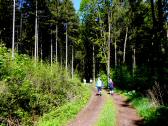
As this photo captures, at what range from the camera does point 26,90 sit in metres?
16.9

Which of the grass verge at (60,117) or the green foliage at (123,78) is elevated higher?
the green foliage at (123,78)

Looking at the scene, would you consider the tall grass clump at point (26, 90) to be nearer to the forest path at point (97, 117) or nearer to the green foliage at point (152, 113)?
the forest path at point (97, 117)

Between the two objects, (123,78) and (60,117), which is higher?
(123,78)

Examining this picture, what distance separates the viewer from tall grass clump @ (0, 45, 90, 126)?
1611cm

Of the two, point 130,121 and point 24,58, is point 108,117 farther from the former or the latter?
point 24,58

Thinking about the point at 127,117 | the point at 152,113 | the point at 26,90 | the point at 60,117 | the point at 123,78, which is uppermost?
the point at 123,78

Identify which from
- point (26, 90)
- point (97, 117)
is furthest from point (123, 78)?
point (26, 90)

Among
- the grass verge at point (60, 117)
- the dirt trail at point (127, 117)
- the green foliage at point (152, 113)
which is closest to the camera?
the green foliage at point (152, 113)

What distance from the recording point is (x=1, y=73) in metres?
16.7

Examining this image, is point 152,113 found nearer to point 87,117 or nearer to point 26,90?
point 87,117

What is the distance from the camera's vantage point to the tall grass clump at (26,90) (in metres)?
16.1

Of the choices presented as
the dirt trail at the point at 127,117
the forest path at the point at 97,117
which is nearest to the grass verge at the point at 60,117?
the forest path at the point at 97,117

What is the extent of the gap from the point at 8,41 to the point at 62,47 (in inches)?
572

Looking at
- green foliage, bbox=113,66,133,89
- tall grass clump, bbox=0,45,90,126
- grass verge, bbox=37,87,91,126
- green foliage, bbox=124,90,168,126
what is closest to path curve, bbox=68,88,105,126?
grass verge, bbox=37,87,91,126
